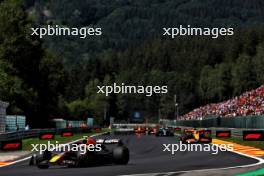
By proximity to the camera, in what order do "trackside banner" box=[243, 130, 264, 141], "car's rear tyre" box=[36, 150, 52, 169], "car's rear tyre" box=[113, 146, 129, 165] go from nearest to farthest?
"car's rear tyre" box=[36, 150, 52, 169] → "car's rear tyre" box=[113, 146, 129, 165] → "trackside banner" box=[243, 130, 264, 141]

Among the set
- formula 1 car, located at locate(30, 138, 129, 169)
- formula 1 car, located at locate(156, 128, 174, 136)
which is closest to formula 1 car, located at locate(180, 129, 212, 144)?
formula 1 car, located at locate(30, 138, 129, 169)

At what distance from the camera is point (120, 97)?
150000 millimetres

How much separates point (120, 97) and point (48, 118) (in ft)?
247

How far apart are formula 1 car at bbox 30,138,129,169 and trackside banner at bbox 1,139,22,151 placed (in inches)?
261

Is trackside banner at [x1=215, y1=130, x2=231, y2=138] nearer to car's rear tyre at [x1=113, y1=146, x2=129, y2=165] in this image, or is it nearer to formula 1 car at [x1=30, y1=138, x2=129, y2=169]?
formula 1 car at [x1=30, y1=138, x2=129, y2=169]

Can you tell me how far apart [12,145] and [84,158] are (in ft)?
31.2

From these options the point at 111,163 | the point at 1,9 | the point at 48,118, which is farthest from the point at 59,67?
the point at 111,163

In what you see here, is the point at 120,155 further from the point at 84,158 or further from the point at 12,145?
the point at 12,145

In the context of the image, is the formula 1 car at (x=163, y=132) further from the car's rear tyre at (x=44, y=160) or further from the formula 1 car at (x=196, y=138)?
the car's rear tyre at (x=44, y=160)

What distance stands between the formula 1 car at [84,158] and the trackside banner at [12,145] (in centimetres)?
663

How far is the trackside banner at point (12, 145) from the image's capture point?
24481 millimetres

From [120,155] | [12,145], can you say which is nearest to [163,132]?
[12,145]

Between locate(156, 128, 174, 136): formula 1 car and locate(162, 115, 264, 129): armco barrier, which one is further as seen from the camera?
locate(156, 128, 174, 136): formula 1 car

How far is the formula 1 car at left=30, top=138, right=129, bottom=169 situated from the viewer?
1650 centimetres
